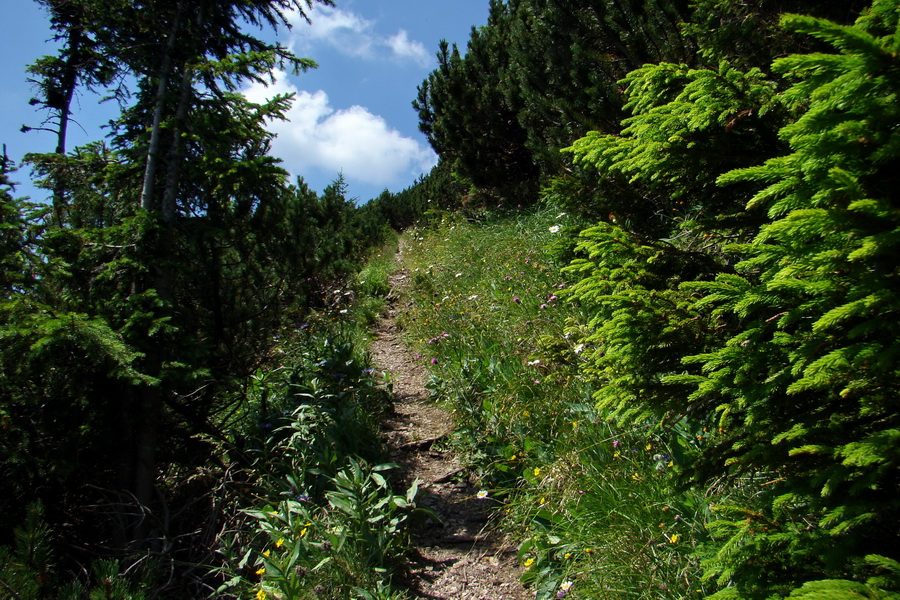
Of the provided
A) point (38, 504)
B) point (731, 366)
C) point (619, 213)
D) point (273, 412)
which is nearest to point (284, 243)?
point (273, 412)

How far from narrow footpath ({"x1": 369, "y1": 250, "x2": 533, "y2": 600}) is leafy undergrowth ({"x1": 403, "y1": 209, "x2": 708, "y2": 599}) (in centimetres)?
15

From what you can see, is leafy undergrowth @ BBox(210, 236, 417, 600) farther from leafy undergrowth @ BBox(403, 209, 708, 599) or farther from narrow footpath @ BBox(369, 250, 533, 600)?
leafy undergrowth @ BBox(403, 209, 708, 599)

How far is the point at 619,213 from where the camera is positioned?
2.51m

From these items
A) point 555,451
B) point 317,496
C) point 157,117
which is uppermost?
point 157,117

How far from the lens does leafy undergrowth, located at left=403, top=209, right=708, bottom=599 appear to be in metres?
2.12

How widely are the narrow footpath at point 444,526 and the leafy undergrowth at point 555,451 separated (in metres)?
0.15

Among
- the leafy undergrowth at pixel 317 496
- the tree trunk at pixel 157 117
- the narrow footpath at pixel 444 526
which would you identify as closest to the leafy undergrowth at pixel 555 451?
the narrow footpath at pixel 444 526

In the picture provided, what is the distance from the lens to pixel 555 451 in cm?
293

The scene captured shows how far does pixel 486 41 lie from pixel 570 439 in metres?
9.65

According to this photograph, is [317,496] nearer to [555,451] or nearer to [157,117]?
[555,451]

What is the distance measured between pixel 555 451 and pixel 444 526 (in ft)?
2.86

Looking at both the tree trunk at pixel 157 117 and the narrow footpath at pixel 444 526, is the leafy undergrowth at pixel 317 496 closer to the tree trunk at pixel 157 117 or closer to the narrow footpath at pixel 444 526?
the narrow footpath at pixel 444 526

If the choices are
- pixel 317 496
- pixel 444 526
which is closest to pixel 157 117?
pixel 317 496

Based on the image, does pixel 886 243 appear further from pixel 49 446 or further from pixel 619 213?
pixel 49 446
